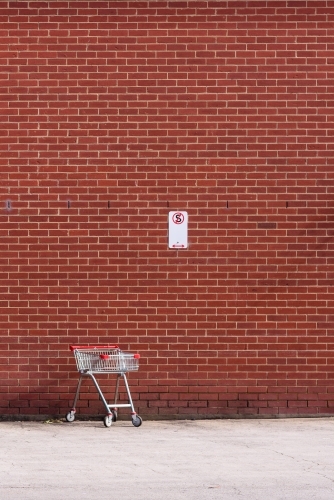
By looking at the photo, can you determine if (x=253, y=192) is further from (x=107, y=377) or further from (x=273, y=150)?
(x=107, y=377)

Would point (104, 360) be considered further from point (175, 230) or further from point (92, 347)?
point (175, 230)

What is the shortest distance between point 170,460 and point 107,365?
111 inches

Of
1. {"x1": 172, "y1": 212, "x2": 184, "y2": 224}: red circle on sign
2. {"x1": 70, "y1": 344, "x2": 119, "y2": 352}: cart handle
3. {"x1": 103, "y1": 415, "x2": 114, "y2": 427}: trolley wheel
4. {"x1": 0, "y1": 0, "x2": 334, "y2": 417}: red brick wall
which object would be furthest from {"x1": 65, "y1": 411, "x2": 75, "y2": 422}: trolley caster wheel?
{"x1": 172, "y1": 212, "x2": 184, "y2": 224}: red circle on sign

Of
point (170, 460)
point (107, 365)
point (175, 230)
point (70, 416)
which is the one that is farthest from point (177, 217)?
point (170, 460)

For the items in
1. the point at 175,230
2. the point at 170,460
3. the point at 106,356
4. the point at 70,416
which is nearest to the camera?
the point at 170,460

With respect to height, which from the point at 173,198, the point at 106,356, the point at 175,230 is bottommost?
the point at 106,356

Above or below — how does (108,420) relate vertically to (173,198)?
below

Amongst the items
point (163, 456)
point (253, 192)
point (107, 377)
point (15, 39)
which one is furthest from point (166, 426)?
point (15, 39)

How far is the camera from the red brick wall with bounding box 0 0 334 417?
14062 millimetres

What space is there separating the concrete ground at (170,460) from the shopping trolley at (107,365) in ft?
0.58

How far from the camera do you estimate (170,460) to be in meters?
11.0

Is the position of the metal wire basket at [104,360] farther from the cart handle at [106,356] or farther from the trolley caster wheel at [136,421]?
the trolley caster wheel at [136,421]

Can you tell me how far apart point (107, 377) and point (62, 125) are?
334cm

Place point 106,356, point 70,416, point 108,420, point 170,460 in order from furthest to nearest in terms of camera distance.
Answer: point 70,416 → point 108,420 → point 106,356 → point 170,460
